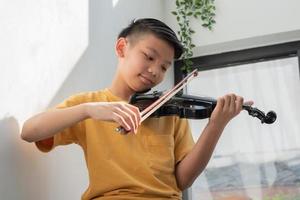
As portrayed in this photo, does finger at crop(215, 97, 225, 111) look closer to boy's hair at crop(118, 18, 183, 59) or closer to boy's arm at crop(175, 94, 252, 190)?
boy's arm at crop(175, 94, 252, 190)

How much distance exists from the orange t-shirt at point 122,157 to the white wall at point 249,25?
976 mm

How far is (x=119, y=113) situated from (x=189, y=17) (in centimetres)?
139

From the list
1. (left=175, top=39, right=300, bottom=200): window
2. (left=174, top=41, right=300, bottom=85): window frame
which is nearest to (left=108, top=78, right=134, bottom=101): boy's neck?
(left=175, top=39, right=300, bottom=200): window

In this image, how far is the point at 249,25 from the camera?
1.96 metres

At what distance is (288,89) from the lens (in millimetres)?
1943

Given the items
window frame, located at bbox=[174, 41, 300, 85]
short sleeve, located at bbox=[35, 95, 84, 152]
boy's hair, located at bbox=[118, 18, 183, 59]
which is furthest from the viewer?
window frame, located at bbox=[174, 41, 300, 85]

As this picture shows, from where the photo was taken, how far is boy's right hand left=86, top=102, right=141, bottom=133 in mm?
790

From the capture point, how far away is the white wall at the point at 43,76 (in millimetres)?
1050

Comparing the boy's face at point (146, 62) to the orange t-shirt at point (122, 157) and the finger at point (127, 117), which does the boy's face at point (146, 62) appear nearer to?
the orange t-shirt at point (122, 157)

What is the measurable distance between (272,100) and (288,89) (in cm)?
9

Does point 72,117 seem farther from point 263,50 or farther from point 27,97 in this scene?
point 263,50

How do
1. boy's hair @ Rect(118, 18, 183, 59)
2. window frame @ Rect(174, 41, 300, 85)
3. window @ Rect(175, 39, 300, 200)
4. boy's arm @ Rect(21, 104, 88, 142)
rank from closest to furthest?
boy's arm @ Rect(21, 104, 88, 142)
boy's hair @ Rect(118, 18, 183, 59)
window @ Rect(175, 39, 300, 200)
window frame @ Rect(174, 41, 300, 85)

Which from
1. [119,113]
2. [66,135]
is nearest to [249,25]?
[66,135]

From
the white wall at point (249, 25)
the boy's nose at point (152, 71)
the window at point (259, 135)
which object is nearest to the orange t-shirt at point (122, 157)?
the boy's nose at point (152, 71)
